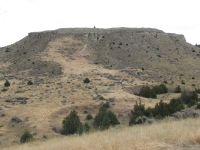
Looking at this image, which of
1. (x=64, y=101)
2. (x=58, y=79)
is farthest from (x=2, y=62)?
(x=64, y=101)

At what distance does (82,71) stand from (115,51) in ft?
39.6

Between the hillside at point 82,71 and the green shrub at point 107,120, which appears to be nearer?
the green shrub at point 107,120

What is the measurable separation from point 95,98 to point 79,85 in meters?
5.68

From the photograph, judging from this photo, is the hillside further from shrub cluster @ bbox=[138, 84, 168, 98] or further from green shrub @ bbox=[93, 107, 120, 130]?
shrub cluster @ bbox=[138, 84, 168, 98]

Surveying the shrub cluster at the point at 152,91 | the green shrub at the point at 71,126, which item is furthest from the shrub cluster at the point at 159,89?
the green shrub at the point at 71,126

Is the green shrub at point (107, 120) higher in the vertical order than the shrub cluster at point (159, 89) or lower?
lower

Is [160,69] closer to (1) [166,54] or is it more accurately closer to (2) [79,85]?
(1) [166,54]

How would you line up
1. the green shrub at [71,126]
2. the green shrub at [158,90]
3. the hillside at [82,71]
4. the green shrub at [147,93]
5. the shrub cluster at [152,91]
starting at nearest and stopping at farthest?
the green shrub at [71,126], the hillside at [82,71], the green shrub at [147,93], the shrub cluster at [152,91], the green shrub at [158,90]

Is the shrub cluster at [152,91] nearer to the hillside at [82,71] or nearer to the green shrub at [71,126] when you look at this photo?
the hillside at [82,71]

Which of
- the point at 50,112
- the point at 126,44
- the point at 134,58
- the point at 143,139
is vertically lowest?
the point at 50,112

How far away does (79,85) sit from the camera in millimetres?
32406

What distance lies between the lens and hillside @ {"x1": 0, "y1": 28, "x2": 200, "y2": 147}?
2331 cm

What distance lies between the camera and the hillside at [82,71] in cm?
2331

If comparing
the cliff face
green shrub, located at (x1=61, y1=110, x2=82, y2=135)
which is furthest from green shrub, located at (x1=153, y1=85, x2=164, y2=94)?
green shrub, located at (x1=61, y1=110, x2=82, y2=135)
